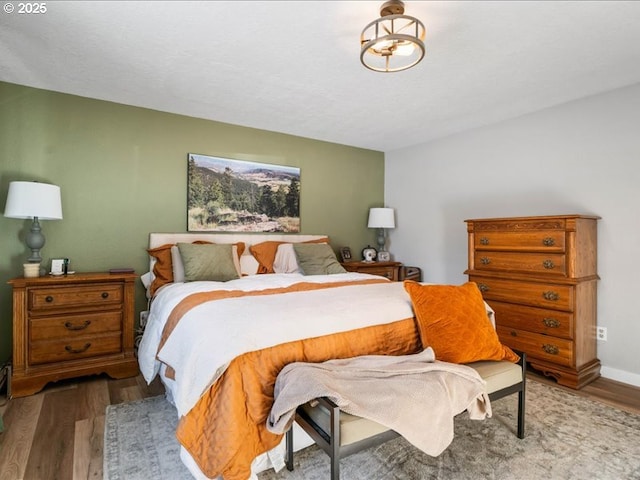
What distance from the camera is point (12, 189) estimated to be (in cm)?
256

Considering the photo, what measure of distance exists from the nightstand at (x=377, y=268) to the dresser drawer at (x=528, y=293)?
3.81 feet

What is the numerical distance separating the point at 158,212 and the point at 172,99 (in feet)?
3.52

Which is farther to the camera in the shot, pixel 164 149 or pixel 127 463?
pixel 164 149

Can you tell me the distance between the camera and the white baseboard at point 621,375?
2.75 meters

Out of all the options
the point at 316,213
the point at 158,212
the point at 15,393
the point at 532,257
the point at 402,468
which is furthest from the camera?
the point at 316,213

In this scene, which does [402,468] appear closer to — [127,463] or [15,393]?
[127,463]

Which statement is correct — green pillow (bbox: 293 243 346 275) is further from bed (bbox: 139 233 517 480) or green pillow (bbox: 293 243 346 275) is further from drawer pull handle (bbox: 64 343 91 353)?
drawer pull handle (bbox: 64 343 91 353)

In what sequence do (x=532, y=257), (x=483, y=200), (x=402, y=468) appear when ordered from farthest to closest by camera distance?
(x=483, y=200) → (x=532, y=257) → (x=402, y=468)

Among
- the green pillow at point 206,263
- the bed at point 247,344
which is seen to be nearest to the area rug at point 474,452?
the bed at point 247,344

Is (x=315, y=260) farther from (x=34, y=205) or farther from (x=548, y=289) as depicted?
(x=34, y=205)

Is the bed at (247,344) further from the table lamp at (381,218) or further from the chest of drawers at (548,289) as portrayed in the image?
the table lamp at (381,218)

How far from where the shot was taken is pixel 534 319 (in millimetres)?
2922

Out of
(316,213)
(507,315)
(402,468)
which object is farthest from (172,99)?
(507,315)

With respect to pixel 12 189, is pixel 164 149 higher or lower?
higher
